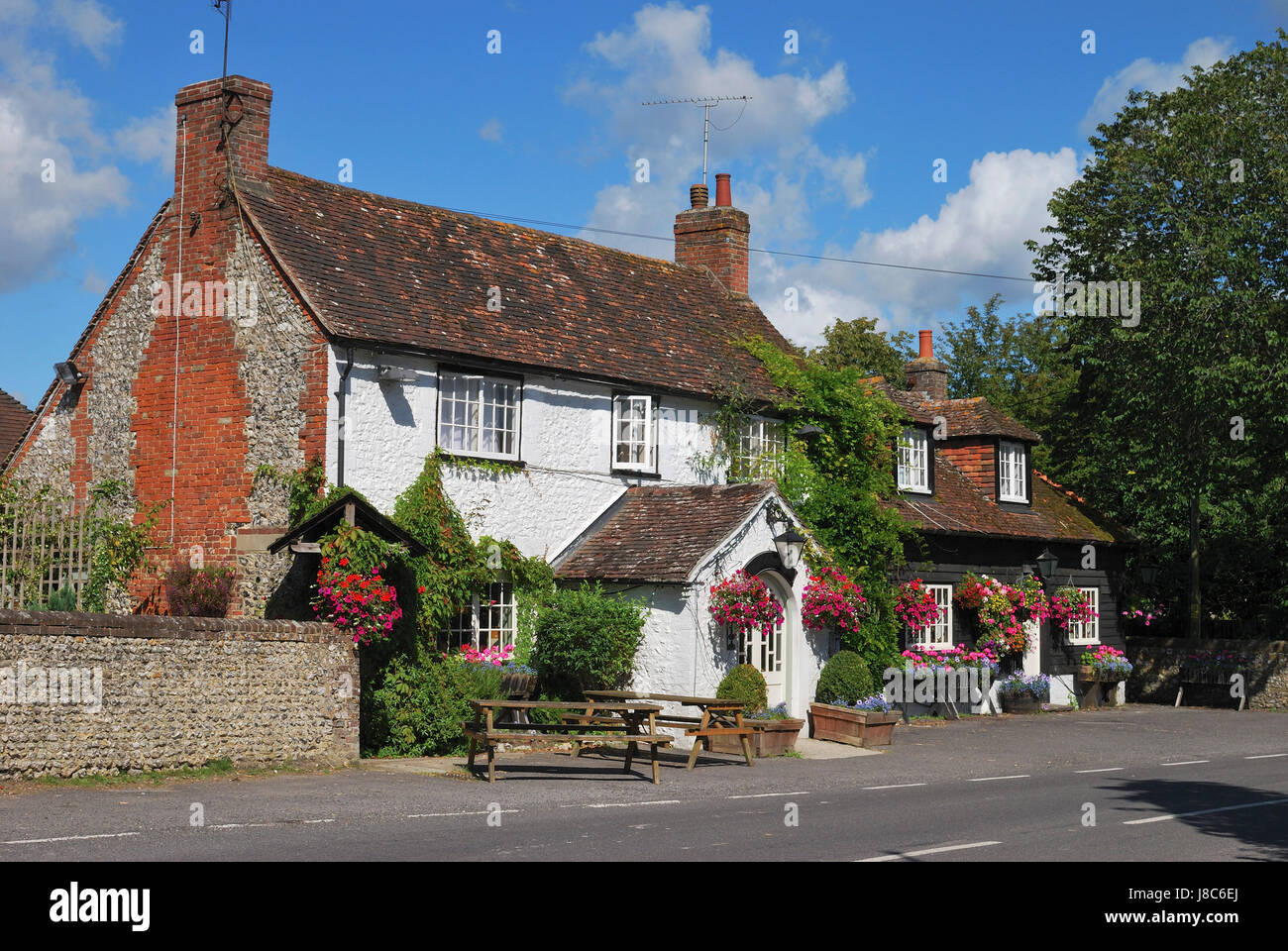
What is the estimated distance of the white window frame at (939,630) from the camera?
1091 inches

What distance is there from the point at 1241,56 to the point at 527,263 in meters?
20.1

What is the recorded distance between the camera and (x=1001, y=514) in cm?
3038

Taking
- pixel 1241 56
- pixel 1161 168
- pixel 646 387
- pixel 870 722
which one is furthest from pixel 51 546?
pixel 1241 56

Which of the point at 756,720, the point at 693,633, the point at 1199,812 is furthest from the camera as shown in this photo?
the point at 693,633

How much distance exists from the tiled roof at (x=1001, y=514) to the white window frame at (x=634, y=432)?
5.72m

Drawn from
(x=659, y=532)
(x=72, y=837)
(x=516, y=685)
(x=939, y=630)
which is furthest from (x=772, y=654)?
(x=72, y=837)

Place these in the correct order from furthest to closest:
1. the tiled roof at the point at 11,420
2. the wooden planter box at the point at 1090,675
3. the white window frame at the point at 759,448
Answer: the tiled roof at the point at 11,420 → the wooden planter box at the point at 1090,675 → the white window frame at the point at 759,448

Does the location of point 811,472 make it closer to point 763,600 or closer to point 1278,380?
point 763,600

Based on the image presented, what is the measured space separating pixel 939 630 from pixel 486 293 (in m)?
12.1

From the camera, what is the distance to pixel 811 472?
2434cm

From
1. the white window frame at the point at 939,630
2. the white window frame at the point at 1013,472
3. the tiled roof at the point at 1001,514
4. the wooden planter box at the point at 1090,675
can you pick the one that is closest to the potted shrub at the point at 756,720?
the tiled roof at the point at 1001,514

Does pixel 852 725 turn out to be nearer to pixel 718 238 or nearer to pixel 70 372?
pixel 718 238

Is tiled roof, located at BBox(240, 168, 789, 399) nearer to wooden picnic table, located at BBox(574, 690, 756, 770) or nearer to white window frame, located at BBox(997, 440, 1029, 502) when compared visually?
wooden picnic table, located at BBox(574, 690, 756, 770)

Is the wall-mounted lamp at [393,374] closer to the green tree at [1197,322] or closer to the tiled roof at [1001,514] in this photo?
the tiled roof at [1001,514]
